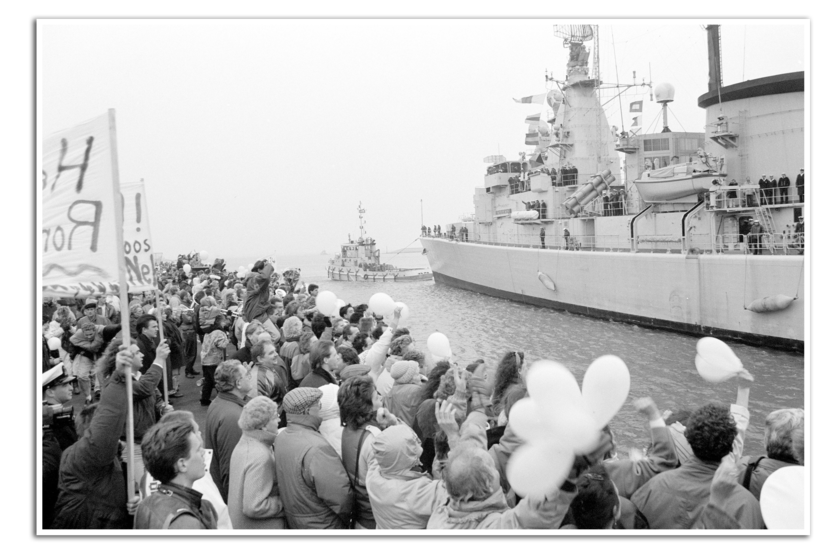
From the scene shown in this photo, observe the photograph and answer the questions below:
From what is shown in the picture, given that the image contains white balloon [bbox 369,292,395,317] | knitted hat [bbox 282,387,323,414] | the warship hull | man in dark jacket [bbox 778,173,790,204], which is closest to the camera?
knitted hat [bbox 282,387,323,414]

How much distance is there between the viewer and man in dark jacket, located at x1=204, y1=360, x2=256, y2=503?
4059mm

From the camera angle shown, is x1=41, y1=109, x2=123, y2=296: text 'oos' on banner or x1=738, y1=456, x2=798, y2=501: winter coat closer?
x1=738, y1=456, x2=798, y2=501: winter coat

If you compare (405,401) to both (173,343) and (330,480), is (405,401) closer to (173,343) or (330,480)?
(330,480)

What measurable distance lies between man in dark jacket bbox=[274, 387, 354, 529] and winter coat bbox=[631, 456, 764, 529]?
1.44m

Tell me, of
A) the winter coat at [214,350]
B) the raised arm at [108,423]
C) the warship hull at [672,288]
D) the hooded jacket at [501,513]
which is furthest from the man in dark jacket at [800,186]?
the raised arm at [108,423]

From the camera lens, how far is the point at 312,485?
3.27 m

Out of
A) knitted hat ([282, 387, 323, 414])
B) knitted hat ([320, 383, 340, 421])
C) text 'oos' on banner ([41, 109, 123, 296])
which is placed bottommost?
knitted hat ([320, 383, 340, 421])

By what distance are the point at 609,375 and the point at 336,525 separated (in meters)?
1.65

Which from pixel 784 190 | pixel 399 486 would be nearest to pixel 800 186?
pixel 784 190

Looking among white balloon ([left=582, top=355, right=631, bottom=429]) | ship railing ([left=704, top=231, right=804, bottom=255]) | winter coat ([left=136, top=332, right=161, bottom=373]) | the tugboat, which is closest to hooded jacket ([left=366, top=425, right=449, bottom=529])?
white balloon ([left=582, top=355, right=631, bottom=429])

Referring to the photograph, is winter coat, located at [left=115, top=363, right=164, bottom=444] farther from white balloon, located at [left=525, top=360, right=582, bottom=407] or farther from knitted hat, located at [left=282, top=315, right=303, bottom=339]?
knitted hat, located at [left=282, top=315, right=303, bottom=339]

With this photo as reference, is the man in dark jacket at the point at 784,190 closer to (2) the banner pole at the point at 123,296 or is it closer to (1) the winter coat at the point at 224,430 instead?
(1) the winter coat at the point at 224,430

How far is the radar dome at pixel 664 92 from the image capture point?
25.0 meters
